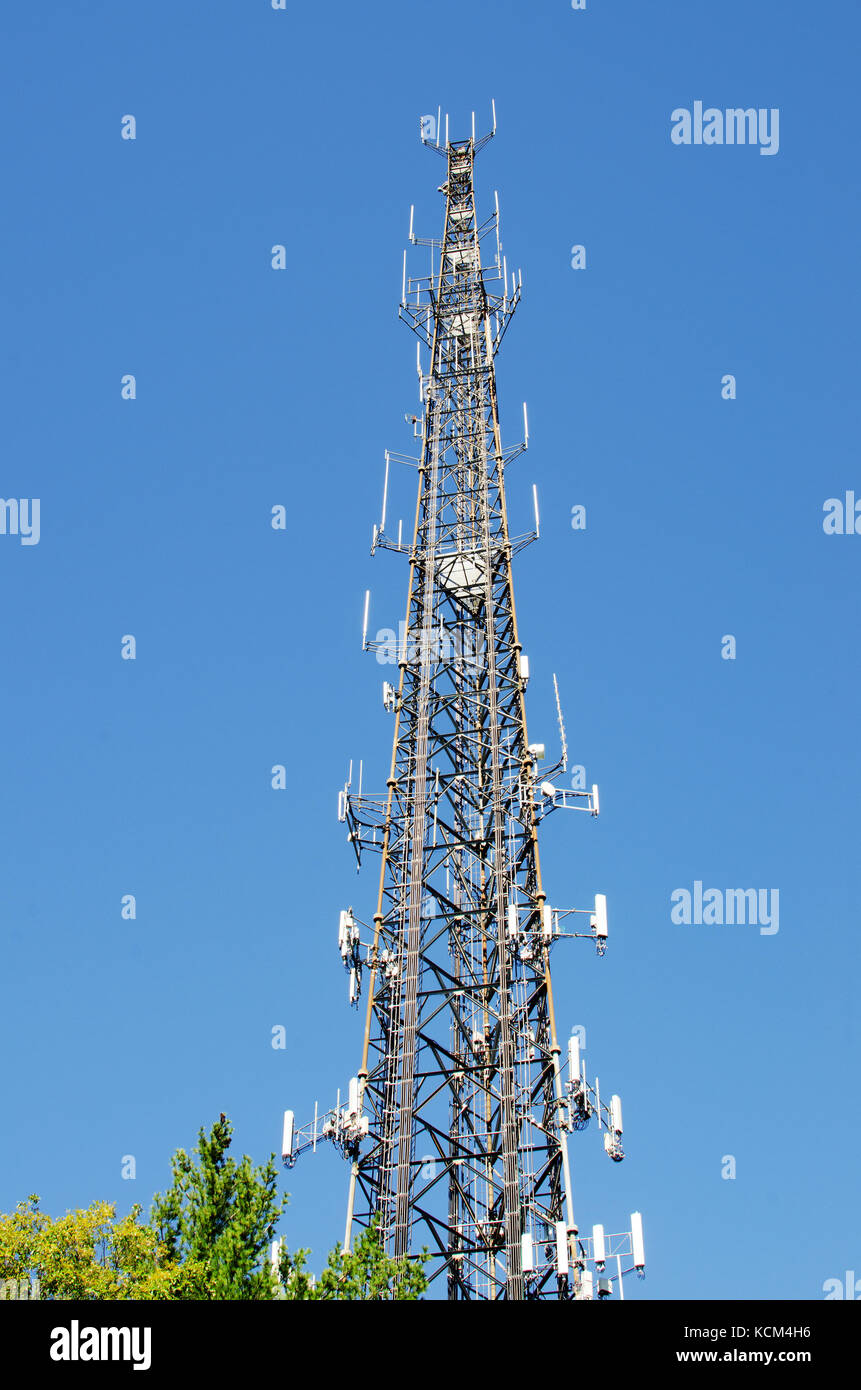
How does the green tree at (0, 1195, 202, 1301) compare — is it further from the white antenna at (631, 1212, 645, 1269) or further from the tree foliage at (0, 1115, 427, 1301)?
the white antenna at (631, 1212, 645, 1269)

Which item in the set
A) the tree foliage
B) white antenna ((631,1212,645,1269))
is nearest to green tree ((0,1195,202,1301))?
the tree foliage

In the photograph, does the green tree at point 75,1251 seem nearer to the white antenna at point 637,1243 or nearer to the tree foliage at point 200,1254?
the tree foliage at point 200,1254

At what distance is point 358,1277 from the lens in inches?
1021

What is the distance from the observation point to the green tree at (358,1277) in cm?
2561

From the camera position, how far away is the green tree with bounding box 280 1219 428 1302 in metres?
25.6

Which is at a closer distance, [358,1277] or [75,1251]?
[358,1277]

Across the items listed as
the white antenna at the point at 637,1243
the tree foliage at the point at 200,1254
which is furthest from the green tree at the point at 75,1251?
the white antenna at the point at 637,1243

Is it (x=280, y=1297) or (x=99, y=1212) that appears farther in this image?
(x=99, y=1212)

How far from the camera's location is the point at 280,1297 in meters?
26.8
